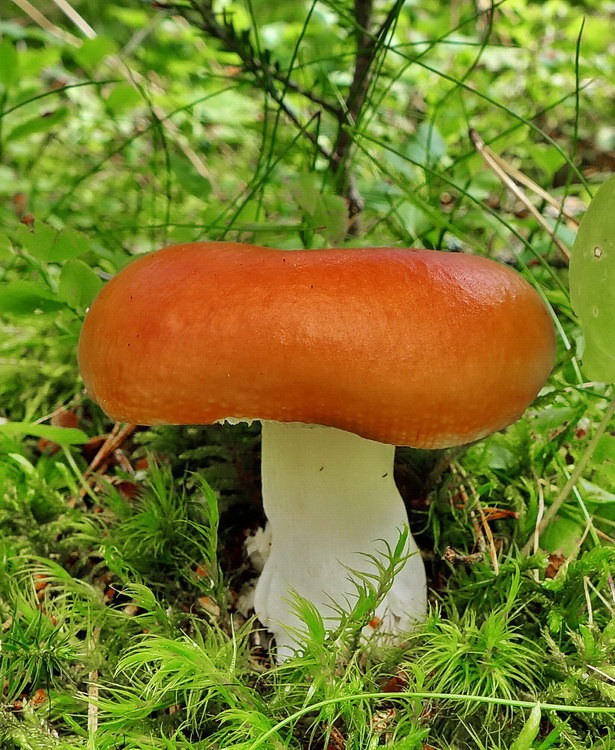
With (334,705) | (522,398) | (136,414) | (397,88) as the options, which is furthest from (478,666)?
(397,88)

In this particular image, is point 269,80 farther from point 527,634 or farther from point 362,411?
point 527,634

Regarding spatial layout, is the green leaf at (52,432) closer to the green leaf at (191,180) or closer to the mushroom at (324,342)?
the mushroom at (324,342)

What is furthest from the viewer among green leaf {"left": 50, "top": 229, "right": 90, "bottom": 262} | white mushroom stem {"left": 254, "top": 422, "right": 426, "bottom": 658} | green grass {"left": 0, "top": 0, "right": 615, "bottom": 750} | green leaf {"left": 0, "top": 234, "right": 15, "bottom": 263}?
green leaf {"left": 0, "top": 234, "right": 15, "bottom": 263}

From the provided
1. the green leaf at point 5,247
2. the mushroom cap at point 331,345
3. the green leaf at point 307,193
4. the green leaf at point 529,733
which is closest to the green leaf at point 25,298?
the green leaf at point 5,247

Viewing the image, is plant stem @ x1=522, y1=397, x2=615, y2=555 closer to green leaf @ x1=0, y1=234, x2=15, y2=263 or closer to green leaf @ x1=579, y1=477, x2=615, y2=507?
green leaf @ x1=579, y1=477, x2=615, y2=507

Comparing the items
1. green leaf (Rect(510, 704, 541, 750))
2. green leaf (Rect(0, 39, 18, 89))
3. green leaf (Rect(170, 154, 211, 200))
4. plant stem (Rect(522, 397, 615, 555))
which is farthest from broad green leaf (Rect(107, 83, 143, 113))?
green leaf (Rect(510, 704, 541, 750))

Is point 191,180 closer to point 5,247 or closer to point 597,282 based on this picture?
point 5,247

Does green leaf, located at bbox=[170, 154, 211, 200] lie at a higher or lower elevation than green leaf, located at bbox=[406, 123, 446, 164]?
lower

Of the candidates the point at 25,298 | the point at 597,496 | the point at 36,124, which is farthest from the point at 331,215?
the point at 36,124
